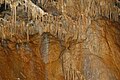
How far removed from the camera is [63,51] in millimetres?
6785

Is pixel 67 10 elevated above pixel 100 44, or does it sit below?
above

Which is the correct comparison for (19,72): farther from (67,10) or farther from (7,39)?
(67,10)

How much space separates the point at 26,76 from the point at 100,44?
2.00 m

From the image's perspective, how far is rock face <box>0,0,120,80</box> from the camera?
6578 mm

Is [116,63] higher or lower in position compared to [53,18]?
lower

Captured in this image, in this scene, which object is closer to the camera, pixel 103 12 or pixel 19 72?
pixel 103 12

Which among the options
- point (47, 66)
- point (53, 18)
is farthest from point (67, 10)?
point (47, 66)

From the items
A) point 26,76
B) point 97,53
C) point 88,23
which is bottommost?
point 26,76

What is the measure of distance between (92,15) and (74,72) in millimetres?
1438

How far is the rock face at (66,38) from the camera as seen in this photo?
658cm

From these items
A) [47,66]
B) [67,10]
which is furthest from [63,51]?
[67,10]

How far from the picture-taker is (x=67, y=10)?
6.58 meters

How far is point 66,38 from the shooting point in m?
6.64

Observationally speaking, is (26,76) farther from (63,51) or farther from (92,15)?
(92,15)
